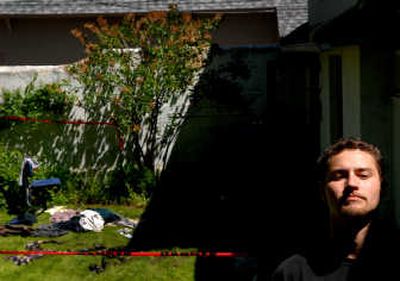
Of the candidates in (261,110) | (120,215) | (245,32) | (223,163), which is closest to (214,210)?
(120,215)

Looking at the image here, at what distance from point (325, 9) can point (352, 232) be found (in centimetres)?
1109

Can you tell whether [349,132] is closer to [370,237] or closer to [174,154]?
[174,154]

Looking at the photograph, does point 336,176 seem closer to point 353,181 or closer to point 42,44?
point 353,181

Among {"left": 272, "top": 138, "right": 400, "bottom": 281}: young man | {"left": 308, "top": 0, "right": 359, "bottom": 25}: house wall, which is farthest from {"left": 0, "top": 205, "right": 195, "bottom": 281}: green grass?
{"left": 272, "top": 138, "right": 400, "bottom": 281}: young man

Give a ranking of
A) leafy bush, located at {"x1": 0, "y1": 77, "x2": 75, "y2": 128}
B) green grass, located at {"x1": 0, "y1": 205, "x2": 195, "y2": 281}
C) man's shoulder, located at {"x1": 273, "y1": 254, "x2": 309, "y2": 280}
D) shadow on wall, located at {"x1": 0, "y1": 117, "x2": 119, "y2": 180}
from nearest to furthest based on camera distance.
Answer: man's shoulder, located at {"x1": 273, "y1": 254, "x2": 309, "y2": 280}
green grass, located at {"x1": 0, "y1": 205, "x2": 195, "y2": 281}
leafy bush, located at {"x1": 0, "y1": 77, "x2": 75, "y2": 128}
shadow on wall, located at {"x1": 0, "y1": 117, "x2": 119, "y2": 180}

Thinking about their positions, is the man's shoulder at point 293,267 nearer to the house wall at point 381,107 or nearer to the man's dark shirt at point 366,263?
the man's dark shirt at point 366,263

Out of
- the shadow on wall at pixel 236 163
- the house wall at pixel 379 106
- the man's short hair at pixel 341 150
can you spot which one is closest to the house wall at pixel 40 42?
the shadow on wall at pixel 236 163

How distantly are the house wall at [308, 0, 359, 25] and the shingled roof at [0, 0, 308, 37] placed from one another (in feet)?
9.93

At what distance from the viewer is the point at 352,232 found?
2.43 metres

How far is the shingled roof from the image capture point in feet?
58.2

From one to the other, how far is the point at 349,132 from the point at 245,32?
8879mm

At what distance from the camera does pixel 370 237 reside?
2439 mm

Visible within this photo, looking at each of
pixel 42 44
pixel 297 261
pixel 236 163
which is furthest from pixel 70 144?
pixel 297 261

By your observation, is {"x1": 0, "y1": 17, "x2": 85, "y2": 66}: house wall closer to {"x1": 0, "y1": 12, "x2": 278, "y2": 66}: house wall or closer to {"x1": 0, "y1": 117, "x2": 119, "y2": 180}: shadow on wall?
{"x1": 0, "y1": 12, "x2": 278, "y2": 66}: house wall
